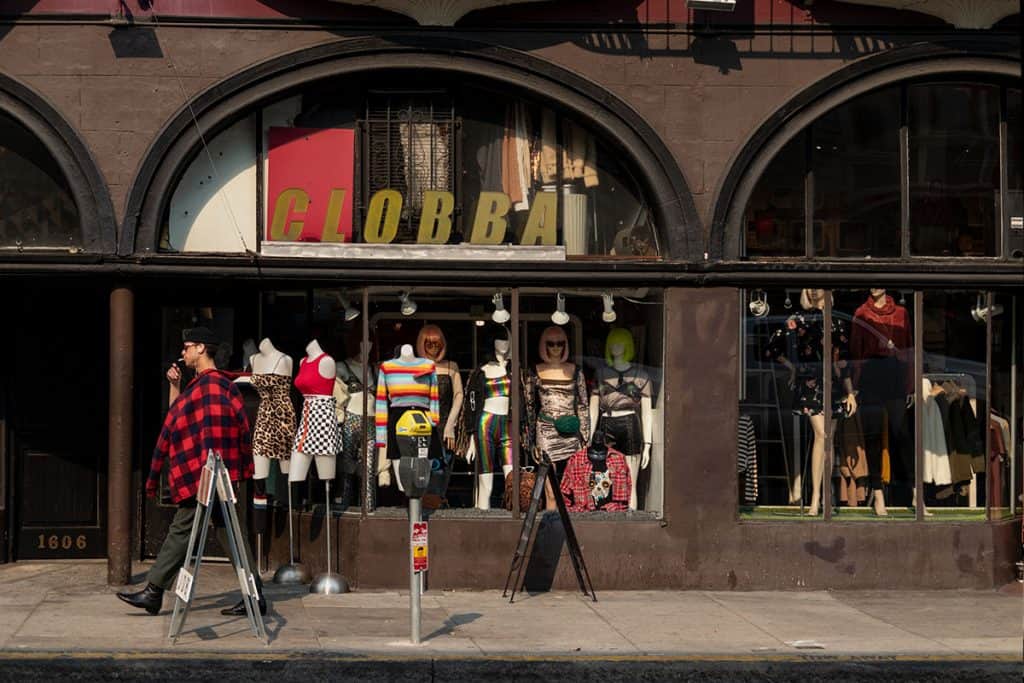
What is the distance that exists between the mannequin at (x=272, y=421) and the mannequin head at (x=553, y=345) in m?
2.14

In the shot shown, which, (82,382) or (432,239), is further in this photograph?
(82,382)

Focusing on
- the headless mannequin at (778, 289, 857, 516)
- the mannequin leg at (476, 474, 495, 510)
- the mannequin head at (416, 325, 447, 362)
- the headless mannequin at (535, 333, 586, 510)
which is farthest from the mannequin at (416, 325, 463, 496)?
the headless mannequin at (778, 289, 857, 516)

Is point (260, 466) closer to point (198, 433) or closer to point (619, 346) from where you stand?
point (198, 433)

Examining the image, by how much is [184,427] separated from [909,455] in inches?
244

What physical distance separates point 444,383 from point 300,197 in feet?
6.38

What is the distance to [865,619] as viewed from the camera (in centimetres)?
1220

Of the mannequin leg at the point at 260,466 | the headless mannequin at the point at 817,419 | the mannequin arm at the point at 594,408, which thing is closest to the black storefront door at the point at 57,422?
the mannequin leg at the point at 260,466

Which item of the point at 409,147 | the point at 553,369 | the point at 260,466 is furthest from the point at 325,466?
the point at 409,147

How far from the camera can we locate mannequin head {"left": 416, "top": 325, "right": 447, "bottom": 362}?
13.8 metres

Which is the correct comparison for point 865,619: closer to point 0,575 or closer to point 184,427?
point 184,427

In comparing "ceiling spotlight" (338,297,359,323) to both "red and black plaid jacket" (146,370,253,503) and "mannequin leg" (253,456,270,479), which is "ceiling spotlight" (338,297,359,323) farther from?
"red and black plaid jacket" (146,370,253,503)

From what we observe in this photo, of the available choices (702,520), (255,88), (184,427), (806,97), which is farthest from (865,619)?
(255,88)

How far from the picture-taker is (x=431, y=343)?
13766 millimetres

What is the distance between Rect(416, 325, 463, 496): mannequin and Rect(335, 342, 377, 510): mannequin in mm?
468
